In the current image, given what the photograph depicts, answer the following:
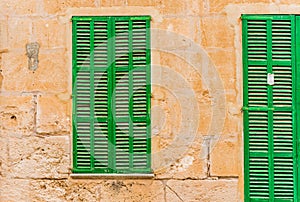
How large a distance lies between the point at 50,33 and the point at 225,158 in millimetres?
1967

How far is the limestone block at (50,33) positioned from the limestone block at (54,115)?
0.49 m

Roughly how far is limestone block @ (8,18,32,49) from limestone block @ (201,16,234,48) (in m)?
1.61

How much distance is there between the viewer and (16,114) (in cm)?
498

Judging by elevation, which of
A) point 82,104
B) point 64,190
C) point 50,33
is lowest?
point 64,190

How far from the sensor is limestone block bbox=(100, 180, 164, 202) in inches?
194

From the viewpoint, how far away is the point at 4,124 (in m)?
4.98

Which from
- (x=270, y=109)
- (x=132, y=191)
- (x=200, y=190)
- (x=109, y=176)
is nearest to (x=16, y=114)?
(x=109, y=176)

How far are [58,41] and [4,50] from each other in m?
0.51

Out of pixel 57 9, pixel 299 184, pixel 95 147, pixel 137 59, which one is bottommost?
pixel 299 184

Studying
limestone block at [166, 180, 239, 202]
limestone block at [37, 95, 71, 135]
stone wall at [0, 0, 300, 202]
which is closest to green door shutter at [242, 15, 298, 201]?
stone wall at [0, 0, 300, 202]

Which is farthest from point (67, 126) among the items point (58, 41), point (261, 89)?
point (261, 89)

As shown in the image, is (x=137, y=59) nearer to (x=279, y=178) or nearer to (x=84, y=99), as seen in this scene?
(x=84, y=99)

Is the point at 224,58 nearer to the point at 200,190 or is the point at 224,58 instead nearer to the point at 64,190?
the point at 200,190

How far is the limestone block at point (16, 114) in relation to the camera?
16.3 ft
